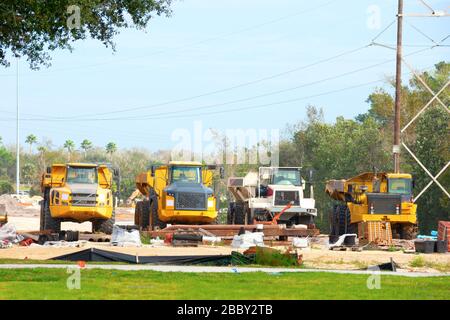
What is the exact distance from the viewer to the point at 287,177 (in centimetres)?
4900

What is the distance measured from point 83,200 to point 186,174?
181 inches

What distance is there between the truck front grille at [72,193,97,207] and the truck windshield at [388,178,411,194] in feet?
39.9

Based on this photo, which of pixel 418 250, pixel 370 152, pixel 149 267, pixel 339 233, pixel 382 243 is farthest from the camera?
pixel 370 152

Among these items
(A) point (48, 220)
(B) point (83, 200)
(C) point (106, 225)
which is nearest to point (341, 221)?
(C) point (106, 225)

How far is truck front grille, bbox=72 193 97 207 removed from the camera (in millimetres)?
41844

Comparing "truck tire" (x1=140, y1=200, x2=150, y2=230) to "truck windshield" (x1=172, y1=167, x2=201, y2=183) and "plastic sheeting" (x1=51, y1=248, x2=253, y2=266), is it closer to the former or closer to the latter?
"truck windshield" (x1=172, y1=167, x2=201, y2=183)

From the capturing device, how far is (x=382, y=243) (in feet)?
131

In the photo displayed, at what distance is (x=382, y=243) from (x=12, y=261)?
16.7 meters

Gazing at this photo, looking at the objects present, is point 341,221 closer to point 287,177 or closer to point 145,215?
point 287,177

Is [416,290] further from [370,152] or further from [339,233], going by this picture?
[370,152]

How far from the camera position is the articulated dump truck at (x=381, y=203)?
44.1 m

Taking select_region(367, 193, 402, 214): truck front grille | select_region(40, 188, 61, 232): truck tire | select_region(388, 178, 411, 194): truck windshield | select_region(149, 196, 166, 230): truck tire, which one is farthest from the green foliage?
select_region(388, 178, 411, 194): truck windshield
